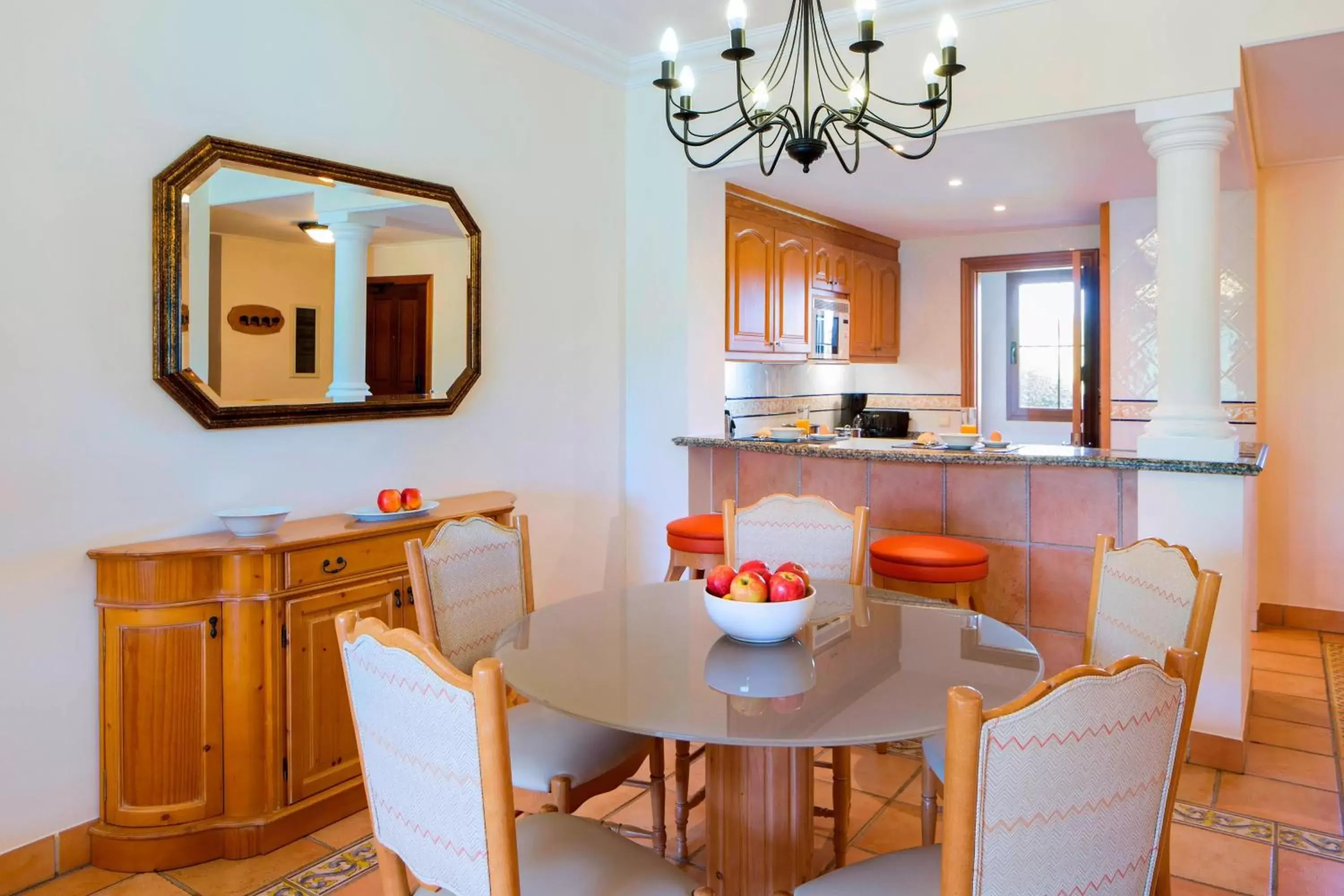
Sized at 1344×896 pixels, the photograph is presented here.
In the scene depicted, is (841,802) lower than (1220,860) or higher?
higher

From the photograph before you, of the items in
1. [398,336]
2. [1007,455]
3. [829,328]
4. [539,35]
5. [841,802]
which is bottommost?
[841,802]

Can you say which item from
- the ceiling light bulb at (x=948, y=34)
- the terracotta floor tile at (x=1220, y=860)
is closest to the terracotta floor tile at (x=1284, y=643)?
the terracotta floor tile at (x=1220, y=860)

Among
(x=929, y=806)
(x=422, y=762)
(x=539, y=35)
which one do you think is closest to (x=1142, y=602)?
(x=929, y=806)

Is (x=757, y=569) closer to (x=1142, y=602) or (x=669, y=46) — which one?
(x=1142, y=602)

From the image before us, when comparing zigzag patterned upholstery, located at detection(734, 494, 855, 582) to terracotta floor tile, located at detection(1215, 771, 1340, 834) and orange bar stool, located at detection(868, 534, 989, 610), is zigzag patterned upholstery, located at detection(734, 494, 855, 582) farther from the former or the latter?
terracotta floor tile, located at detection(1215, 771, 1340, 834)

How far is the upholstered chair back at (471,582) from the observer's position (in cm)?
220

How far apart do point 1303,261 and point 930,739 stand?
4.12 metres

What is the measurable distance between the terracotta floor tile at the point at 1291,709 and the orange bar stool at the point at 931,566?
4.59 feet

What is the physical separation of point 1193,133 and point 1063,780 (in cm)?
276

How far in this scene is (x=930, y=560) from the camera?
10.0ft

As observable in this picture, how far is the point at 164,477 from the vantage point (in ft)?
8.46

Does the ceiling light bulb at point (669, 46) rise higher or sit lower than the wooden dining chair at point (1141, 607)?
higher

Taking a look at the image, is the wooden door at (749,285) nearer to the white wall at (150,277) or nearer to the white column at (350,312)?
the white wall at (150,277)

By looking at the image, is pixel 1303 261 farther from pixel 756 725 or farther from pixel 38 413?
pixel 38 413
